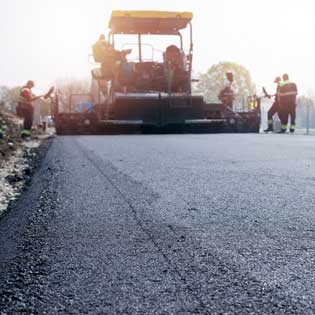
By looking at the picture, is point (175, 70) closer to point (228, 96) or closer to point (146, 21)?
point (146, 21)

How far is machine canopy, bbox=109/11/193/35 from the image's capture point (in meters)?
14.3

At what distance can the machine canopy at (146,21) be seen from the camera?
562 inches

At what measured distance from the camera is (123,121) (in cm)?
1399

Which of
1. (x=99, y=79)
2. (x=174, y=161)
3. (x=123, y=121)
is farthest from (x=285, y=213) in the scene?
(x=99, y=79)

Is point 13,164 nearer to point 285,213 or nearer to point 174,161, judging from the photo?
point 174,161

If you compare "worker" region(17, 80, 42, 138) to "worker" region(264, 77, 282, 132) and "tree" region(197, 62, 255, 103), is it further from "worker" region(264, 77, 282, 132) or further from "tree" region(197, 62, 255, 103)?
"tree" region(197, 62, 255, 103)

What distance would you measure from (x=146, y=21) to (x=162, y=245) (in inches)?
499

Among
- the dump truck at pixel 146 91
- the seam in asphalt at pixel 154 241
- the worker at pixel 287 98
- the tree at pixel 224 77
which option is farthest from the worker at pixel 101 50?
the tree at pixel 224 77

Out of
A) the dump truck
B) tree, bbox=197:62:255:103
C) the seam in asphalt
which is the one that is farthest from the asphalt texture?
tree, bbox=197:62:255:103

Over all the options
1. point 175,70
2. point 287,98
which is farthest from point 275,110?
point 175,70

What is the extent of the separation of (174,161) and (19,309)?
447cm

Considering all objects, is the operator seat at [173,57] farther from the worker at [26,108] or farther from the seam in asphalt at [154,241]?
the seam in asphalt at [154,241]

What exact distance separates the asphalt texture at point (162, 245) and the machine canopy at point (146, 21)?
10.2 meters

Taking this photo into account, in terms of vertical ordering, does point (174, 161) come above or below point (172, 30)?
below
